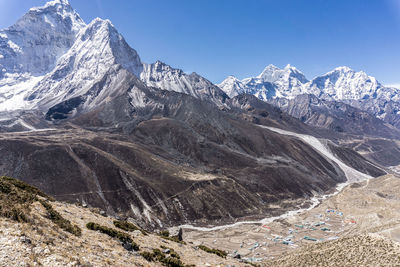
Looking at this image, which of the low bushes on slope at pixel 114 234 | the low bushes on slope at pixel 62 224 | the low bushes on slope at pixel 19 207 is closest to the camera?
the low bushes on slope at pixel 19 207

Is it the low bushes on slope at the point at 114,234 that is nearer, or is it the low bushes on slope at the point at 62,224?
the low bushes on slope at the point at 62,224

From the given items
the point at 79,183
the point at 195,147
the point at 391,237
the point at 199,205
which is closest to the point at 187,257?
the point at 391,237

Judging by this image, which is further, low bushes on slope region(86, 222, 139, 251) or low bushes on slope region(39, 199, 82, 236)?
low bushes on slope region(86, 222, 139, 251)

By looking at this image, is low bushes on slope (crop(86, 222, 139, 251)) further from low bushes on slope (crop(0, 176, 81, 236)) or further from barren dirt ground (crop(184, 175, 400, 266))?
barren dirt ground (crop(184, 175, 400, 266))

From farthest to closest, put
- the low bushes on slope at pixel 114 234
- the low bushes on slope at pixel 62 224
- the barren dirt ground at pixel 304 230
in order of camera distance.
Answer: the barren dirt ground at pixel 304 230, the low bushes on slope at pixel 114 234, the low bushes on slope at pixel 62 224

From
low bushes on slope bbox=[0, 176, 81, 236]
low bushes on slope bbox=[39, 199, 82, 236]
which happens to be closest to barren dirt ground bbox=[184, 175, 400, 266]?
low bushes on slope bbox=[39, 199, 82, 236]

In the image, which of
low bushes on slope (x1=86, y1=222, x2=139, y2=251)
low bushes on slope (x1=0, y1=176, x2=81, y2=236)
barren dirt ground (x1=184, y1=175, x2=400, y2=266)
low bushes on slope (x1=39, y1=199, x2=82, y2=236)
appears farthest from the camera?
barren dirt ground (x1=184, y1=175, x2=400, y2=266)

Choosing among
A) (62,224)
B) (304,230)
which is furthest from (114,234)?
(304,230)

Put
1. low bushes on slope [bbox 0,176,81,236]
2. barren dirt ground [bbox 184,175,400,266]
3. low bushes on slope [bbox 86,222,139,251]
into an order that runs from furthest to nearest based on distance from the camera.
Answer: barren dirt ground [bbox 184,175,400,266], low bushes on slope [bbox 86,222,139,251], low bushes on slope [bbox 0,176,81,236]

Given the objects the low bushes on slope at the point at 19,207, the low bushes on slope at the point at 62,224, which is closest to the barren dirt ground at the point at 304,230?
the low bushes on slope at the point at 62,224

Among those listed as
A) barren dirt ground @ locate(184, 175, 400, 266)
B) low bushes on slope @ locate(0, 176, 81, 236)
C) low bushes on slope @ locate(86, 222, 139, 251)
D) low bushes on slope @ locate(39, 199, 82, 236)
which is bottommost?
barren dirt ground @ locate(184, 175, 400, 266)

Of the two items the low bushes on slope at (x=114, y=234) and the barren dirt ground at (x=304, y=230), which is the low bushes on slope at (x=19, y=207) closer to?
the low bushes on slope at (x=114, y=234)
